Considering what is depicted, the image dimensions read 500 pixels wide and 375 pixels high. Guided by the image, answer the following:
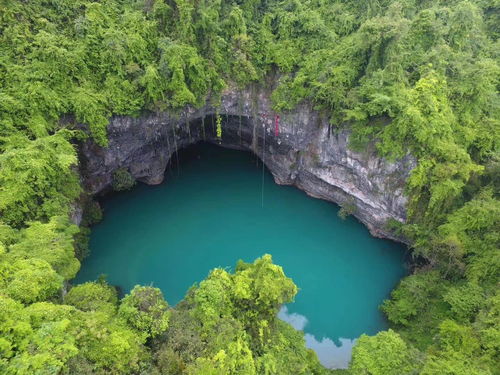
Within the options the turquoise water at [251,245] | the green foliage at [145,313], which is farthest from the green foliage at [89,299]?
the turquoise water at [251,245]

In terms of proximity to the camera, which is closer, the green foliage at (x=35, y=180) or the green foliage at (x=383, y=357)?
the green foliage at (x=383, y=357)

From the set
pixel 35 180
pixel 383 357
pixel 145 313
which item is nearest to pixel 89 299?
pixel 145 313

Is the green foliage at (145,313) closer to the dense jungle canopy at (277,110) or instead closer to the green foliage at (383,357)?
the dense jungle canopy at (277,110)

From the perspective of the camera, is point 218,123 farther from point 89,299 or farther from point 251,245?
point 89,299

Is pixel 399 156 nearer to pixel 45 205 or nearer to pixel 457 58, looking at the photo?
pixel 457 58

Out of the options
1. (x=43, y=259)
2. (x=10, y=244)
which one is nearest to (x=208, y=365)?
(x=43, y=259)

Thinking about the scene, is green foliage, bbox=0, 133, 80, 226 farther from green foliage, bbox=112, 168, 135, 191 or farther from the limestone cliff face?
green foliage, bbox=112, 168, 135, 191
